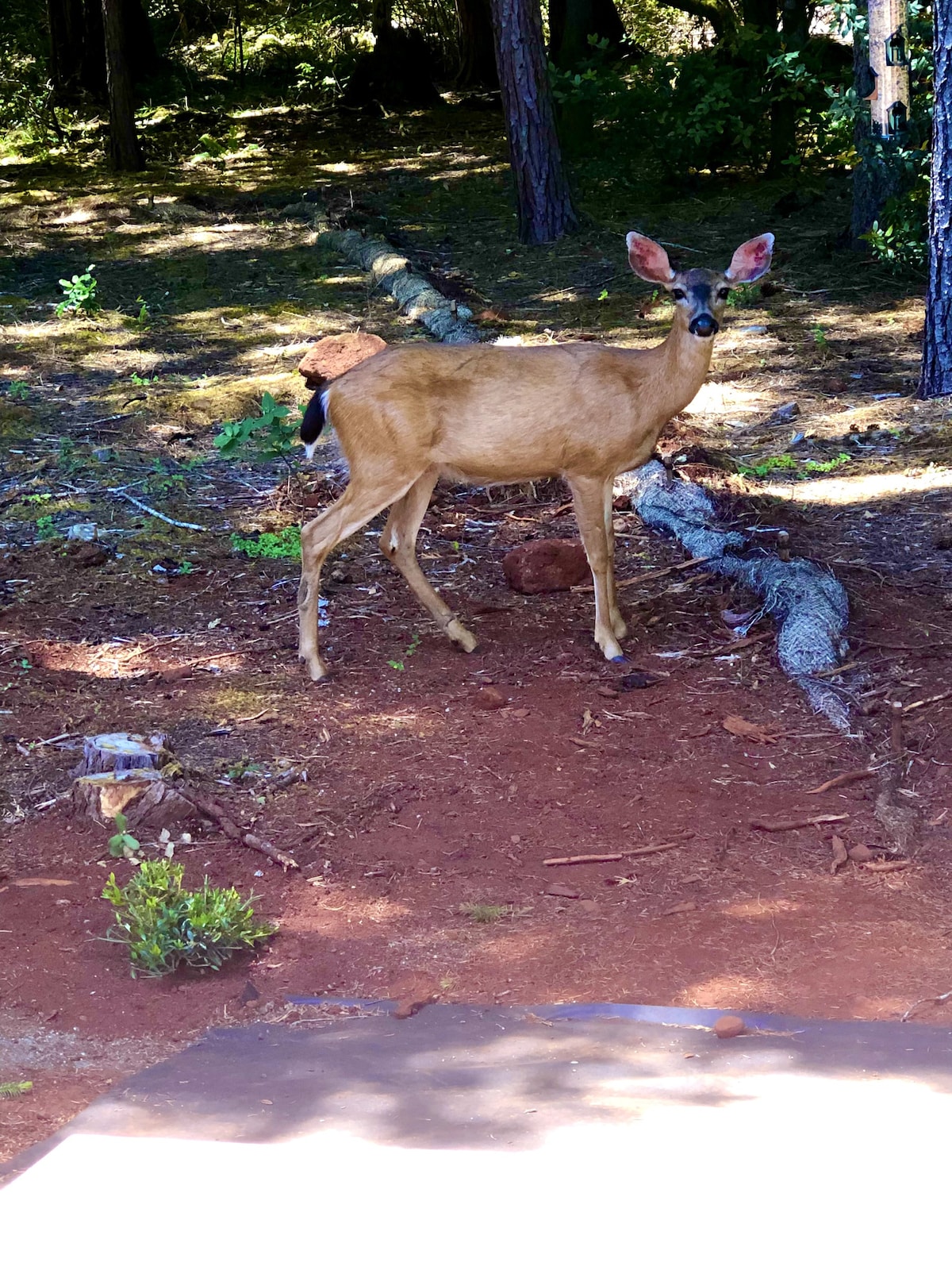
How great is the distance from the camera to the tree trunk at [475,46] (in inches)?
874

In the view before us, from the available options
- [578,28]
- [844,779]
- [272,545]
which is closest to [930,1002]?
[844,779]

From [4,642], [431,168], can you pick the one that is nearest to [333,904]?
[4,642]

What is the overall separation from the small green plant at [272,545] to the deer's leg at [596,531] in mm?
1777

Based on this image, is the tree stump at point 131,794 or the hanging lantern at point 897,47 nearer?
→ the tree stump at point 131,794

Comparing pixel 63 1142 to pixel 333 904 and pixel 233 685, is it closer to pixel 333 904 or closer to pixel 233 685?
pixel 333 904

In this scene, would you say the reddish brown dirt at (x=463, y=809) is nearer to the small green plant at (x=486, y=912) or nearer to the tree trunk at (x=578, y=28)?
the small green plant at (x=486, y=912)

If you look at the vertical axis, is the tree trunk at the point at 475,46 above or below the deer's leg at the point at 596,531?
above

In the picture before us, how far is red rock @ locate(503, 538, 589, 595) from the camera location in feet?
22.9

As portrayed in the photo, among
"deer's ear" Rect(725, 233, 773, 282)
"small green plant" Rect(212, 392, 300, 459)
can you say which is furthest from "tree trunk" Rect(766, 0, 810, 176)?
"deer's ear" Rect(725, 233, 773, 282)

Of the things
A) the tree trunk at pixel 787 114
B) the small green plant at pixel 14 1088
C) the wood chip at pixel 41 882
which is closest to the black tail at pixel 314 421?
the wood chip at pixel 41 882

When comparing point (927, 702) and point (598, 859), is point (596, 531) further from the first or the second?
point (598, 859)

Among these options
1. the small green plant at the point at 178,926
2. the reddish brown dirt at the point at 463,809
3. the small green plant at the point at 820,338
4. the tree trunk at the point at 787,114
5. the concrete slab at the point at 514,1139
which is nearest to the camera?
the concrete slab at the point at 514,1139

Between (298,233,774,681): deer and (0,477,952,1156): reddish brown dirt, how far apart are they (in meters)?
0.43

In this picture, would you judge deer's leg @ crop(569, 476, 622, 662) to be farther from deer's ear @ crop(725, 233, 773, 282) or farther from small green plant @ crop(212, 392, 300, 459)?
small green plant @ crop(212, 392, 300, 459)
